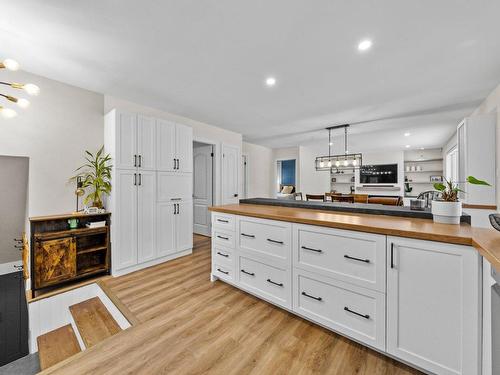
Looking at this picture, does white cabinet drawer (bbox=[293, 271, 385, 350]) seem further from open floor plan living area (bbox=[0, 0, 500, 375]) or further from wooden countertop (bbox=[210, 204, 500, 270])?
wooden countertop (bbox=[210, 204, 500, 270])

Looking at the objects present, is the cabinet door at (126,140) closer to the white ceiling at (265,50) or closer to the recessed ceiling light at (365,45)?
the white ceiling at (265,50)

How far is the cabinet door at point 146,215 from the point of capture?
2.98 m

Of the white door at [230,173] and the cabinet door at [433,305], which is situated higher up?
the white door at [230,173]

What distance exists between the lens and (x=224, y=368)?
1.41m

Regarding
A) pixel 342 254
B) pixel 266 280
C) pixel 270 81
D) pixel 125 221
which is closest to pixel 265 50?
pixel 270 81

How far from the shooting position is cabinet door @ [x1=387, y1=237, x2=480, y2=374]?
1154 mm

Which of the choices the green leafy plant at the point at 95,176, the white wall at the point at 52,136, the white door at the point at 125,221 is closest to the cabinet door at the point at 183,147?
the white door at the point at 125,221

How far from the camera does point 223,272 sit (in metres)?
2.50

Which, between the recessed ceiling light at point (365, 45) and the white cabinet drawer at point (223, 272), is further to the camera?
the white cabinet drawer at point (223, 272)

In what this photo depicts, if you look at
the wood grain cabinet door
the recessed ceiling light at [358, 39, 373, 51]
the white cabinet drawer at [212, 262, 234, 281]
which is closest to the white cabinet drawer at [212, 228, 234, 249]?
the white cabinet drawer at [212, 262, 234, 281]

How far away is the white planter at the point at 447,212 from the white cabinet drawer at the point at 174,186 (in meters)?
3.17

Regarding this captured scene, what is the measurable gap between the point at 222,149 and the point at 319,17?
11.1ft

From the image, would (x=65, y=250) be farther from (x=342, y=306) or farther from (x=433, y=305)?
(x=433, y=305)

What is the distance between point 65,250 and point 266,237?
237 cm
